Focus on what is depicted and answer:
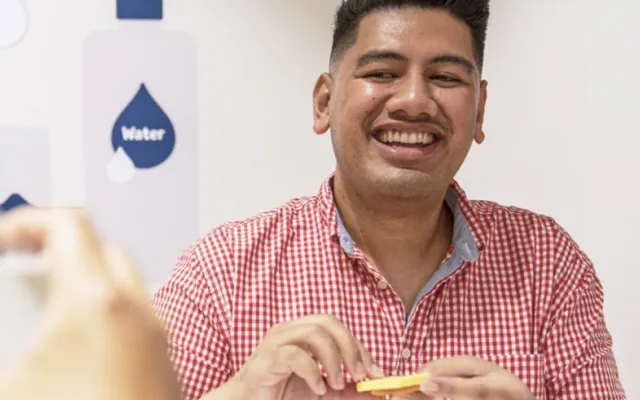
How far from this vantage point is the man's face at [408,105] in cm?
128

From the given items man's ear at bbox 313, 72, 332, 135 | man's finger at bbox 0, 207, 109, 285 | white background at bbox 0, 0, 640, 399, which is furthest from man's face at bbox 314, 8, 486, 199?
man's finger at bbox 0, 207, 109, 285

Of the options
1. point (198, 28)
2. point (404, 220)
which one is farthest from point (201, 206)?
point (404, 220)

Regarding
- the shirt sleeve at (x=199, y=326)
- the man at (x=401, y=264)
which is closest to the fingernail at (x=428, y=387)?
the man at (x=401, y=264)

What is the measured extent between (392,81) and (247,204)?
0.69m

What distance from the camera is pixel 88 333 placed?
8.0 inches

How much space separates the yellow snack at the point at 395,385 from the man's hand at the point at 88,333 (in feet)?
2.50

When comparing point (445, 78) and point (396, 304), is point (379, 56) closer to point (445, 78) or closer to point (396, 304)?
point (445, 78)

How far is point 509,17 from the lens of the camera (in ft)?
6.29

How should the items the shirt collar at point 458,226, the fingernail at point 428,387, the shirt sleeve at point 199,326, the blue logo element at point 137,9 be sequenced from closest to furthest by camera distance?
1. the fingernail at point 428,387
2. the shirt sleeve at point 199,326
3. the shirt collar at point 458,226
4. the blue logo element at point 137,9

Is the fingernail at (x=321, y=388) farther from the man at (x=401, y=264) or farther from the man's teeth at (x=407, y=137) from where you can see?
the man's teeth at (x=407, y=137)

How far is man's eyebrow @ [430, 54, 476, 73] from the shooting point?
4.26 ft

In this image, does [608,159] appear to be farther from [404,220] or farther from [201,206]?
[201,206]

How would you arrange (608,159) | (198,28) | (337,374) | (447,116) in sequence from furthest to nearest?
(608,159) → (198,28) → (447,116) → (337,374)

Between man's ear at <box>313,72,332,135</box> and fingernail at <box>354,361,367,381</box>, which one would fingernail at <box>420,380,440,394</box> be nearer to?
fingernail at <box>354,361,367,381</box>
